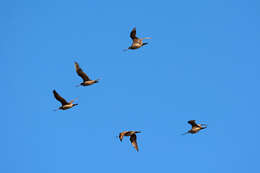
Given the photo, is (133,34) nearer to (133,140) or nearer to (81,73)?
(81,73)

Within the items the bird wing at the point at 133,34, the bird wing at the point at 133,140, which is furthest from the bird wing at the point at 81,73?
the bird wing at the point at 133,140

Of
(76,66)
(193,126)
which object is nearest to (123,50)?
(76,66)

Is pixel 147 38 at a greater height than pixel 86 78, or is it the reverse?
pixel 147 38

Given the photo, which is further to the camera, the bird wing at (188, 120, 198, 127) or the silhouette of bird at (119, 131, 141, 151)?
the silhouette of bird at (119, 131, 141, 151)

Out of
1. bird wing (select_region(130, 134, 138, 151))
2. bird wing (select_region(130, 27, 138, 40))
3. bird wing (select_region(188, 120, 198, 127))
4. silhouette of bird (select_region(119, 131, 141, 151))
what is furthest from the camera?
bird wing (select_region(130, 27, 138, 40))

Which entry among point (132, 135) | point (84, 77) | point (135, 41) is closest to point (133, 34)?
point (135, 41)

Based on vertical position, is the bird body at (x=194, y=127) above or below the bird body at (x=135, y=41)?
below

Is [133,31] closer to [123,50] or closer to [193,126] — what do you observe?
[123,50]

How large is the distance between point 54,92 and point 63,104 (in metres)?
1.71

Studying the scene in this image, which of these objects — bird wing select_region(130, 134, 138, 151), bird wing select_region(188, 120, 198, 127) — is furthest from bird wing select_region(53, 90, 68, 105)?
bird wing select_region(188, 120, 198, 127)

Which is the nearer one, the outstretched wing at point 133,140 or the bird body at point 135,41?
the outstretched wing at point 133,140

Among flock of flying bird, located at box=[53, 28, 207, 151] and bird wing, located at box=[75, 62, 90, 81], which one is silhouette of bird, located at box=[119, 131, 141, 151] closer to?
flock of flying bird, located at box=[53, 28, 207, 151]

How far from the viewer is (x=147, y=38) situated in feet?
153

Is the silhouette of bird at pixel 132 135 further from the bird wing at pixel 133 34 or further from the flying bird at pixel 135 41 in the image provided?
the bird wing at pixel 133 34
